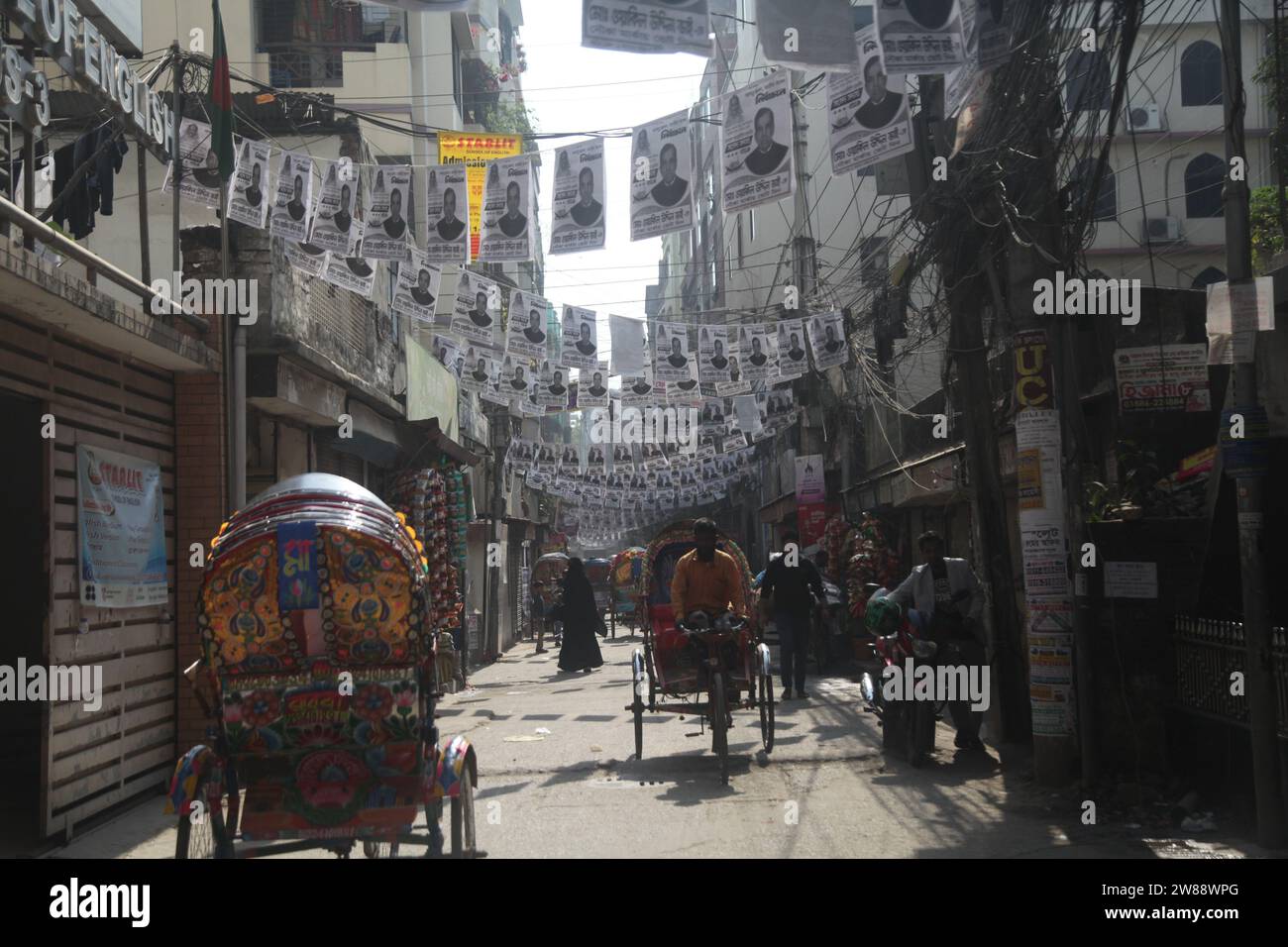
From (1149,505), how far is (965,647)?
2.02m

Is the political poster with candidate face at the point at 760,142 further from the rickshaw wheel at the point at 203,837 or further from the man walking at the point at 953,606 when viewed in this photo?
the rickshaw wheel at the point at 203,837

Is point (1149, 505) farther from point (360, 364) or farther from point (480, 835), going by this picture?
point (360, 364)

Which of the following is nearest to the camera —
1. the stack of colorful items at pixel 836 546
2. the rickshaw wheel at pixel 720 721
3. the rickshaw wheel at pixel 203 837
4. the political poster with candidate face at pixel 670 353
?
the rickshaw wheel at pixel 203 837

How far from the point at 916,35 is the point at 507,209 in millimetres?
4924

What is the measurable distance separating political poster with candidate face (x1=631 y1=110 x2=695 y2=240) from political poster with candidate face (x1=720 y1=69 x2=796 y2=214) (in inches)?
25.1

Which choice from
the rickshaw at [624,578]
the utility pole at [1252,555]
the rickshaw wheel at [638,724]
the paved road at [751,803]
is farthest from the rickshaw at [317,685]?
the rickshaw at [624,578]

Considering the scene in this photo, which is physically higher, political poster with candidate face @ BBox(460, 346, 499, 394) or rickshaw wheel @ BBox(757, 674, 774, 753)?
political poster with candidate face @ BBox(460, 346, 499, 394)

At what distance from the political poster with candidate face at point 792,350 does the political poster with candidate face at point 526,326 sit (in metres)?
4.00

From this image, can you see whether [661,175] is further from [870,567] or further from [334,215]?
[870,567]

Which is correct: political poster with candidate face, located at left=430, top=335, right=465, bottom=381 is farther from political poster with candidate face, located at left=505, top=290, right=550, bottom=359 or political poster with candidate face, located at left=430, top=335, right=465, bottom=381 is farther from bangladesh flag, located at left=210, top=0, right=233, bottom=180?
bangladesh flag, located at left=210, top=0, right=233, bottom=180

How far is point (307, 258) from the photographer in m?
12.7

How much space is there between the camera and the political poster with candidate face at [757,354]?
18359 millimetres

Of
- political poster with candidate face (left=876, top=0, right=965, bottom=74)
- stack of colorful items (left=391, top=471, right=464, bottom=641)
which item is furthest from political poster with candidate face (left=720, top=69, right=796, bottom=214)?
stack of colorful items (left=391, top=471, right=464, bottom=641)

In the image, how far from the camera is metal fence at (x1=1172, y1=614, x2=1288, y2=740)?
262 inches
